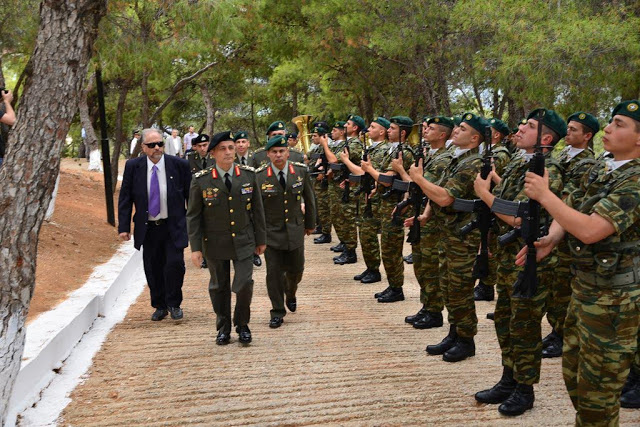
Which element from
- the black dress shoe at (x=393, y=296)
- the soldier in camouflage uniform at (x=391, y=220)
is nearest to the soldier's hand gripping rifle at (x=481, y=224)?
the soldier in camouflage uniform at (x=391, y=220)

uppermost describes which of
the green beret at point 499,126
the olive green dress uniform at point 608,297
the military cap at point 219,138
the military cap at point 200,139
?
the green beret at point 499,126

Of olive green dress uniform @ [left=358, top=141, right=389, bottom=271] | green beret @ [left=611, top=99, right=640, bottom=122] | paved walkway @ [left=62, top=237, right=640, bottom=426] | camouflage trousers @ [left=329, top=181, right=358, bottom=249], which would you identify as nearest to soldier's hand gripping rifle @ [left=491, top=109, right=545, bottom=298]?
green beret @ [left=611, top=99, right=640, bottom=122]

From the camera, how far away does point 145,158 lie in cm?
766

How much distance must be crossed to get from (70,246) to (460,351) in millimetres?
7065

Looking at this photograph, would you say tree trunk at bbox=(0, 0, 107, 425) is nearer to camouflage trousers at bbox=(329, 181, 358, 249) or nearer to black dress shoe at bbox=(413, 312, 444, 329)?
black dress shoe at bbox=(413, 312, 444, 329)

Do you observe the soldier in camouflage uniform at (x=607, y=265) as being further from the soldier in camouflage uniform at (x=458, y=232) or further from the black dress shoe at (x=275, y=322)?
the black dress shoe at (x=275, y=322)

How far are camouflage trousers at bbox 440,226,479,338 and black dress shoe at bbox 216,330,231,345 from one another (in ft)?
7.05

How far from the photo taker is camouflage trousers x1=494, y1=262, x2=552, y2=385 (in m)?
4.71

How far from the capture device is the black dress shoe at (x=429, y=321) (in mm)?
7195

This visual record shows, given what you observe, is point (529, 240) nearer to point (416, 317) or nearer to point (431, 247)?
point (431, 247)

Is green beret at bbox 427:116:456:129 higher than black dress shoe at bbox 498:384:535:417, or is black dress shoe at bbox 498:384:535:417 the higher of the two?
green beret at bbox 427:116:456:129

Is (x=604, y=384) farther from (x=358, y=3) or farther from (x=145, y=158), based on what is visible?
(x=358, y=3)

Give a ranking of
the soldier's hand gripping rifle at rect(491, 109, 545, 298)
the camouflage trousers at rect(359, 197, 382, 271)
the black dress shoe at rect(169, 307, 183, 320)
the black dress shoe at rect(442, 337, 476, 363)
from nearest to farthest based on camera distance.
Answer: the soldier's hand gripping rifle at rect(491, 109, 545, 298) → the black dress shoe at rect(442, 337, 476, 363) → the black dress shoe at rect(169, 307, 183, 320) → the camouflage trousers at rect(359, 197, 382, 271)

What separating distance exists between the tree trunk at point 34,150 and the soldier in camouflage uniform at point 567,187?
11.4 ft
